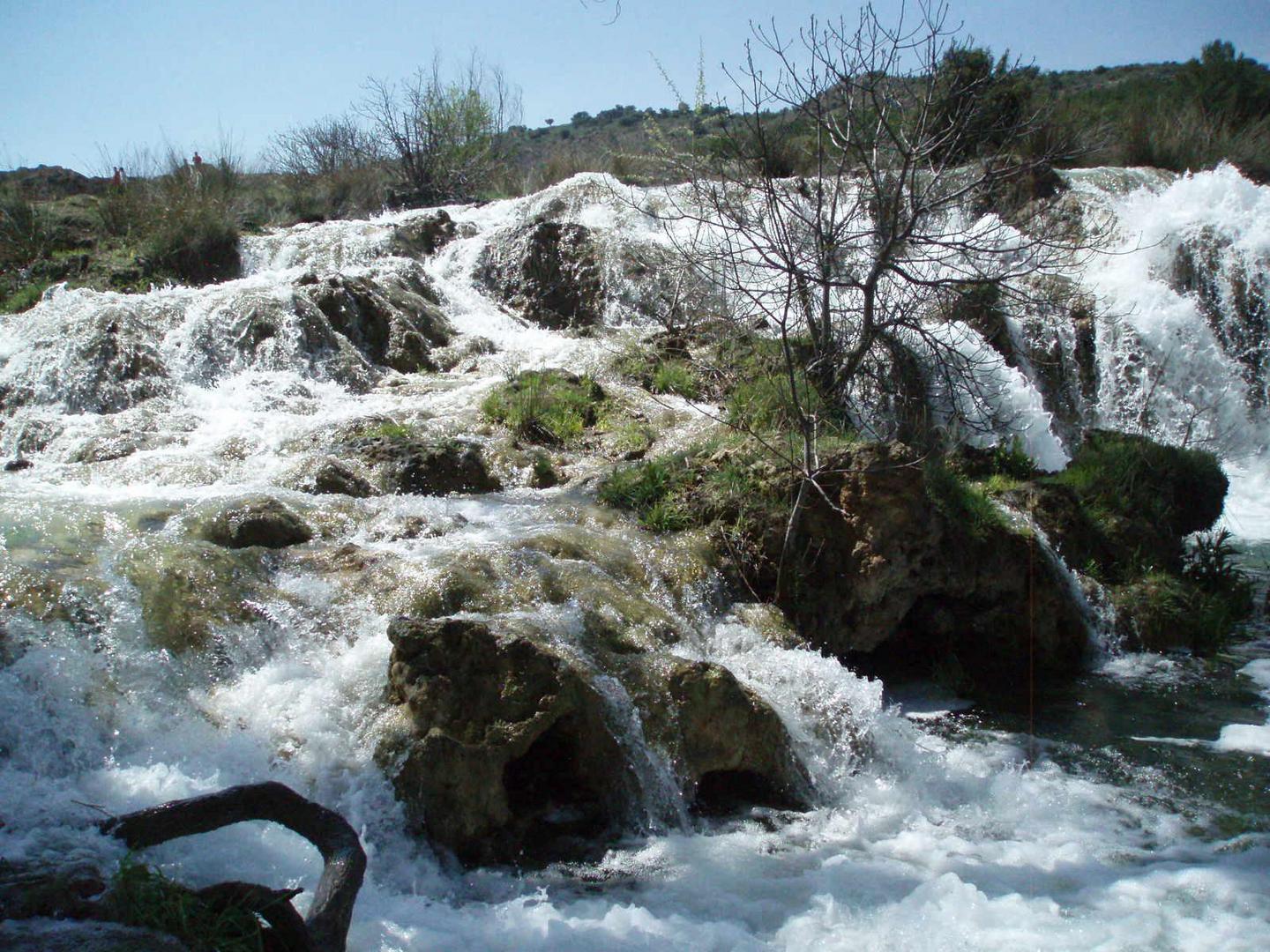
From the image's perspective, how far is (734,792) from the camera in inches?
173

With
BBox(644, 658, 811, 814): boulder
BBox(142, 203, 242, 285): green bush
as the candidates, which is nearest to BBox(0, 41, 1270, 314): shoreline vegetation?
BBox(142, 203, 242, 285): green bush

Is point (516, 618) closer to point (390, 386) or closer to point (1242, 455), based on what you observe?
point (390, 386)

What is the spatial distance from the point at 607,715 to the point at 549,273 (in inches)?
325

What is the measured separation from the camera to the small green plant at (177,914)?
2.37m

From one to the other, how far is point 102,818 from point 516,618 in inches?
80.2

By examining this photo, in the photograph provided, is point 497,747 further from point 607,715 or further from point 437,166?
point 437,166

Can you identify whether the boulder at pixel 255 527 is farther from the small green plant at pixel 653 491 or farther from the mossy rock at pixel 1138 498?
the mossy rock at pixel 1138 498

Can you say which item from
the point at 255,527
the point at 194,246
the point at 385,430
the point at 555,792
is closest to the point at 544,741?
the point at 555,792

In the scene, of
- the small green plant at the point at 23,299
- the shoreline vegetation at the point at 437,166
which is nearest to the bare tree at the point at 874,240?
the shoreline vegetation at the point at 437,166

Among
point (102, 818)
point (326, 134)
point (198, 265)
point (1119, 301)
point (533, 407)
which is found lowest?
point (102, 818)

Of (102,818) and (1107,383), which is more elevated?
(1107,383)

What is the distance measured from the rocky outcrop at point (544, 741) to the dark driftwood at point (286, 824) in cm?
95

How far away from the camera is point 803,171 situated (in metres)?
9.09

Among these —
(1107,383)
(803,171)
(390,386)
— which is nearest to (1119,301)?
(1107,383)
